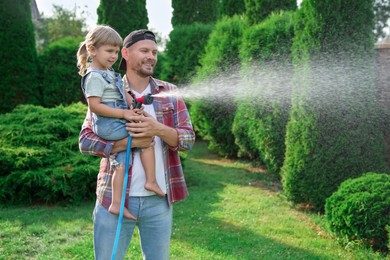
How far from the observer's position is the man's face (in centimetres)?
250

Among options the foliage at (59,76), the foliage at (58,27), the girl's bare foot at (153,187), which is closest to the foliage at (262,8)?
the foliage at (59,76)

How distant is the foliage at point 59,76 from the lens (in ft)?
38.5

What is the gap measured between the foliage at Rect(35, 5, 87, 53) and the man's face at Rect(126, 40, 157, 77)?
955 inches

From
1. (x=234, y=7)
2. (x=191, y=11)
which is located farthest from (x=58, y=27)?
(x=234, y=7)

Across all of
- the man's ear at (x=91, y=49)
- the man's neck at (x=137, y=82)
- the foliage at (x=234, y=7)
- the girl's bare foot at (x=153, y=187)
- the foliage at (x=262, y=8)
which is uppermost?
the foliage at (x=234, y=7)

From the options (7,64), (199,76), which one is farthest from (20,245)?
(7,64)

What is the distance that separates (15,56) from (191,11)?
5375mm

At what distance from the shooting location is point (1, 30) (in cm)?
1084

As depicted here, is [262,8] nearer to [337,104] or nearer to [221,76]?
[221,76]

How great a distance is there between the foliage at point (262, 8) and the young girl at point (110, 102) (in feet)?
23.6

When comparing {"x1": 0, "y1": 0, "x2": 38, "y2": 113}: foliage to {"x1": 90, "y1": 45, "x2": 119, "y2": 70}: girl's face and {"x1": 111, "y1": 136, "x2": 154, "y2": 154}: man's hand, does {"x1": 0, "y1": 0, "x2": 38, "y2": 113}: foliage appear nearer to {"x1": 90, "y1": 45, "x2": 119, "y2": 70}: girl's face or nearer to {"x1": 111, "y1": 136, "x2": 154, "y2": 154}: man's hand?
{"x1": 90, "y1": 45, "x2": 119, "y2": 70}: girl's face

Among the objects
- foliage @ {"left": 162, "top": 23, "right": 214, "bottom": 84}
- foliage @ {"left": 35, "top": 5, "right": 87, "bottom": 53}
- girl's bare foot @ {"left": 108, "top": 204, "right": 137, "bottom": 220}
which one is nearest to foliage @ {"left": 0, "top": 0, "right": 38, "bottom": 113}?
foliage @ {"left": 162, "top": 23, "right": 214, "bottom": 84}

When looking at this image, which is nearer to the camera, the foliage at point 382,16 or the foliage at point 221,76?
the foliage at point 221,76

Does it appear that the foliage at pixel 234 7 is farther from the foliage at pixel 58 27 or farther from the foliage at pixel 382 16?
the foliage at pixel 382 16
